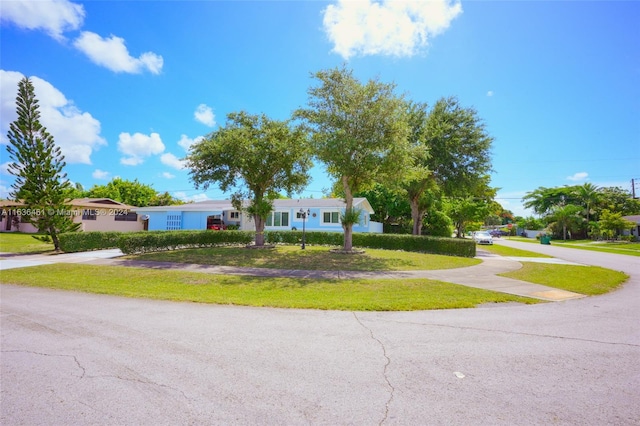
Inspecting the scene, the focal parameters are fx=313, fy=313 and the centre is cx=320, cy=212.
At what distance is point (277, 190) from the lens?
2122 centimetres

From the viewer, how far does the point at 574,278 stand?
38.3 feet

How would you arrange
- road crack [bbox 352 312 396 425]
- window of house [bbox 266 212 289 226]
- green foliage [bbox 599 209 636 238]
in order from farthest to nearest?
green foliage [bbox 599 209 636 238] → window of house [bbox 266 212 289 226] → road crack [bbox 352 312 396 425]

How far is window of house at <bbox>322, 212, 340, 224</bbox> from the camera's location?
31000 millimetres

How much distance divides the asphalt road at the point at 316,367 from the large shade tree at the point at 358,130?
10.2 m

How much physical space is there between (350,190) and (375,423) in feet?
50.2

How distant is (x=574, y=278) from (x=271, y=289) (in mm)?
11191

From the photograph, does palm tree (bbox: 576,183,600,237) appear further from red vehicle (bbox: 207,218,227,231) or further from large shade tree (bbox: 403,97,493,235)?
red vehicle (bbox: 207,218,227,231)

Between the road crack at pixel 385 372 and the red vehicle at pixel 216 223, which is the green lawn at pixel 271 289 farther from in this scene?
the red vehicle at pixel 216 223

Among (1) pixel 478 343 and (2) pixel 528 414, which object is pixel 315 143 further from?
(2) pixel 528 414

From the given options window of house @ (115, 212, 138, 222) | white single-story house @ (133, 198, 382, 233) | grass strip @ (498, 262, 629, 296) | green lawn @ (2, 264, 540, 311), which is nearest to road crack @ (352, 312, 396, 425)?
green lawn @ (2, 264, 540, 311)

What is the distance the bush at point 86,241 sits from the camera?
60.6ft

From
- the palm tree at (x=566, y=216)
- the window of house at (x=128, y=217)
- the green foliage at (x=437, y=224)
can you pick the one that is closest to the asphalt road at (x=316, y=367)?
the green foliage at (x=437, y=224)

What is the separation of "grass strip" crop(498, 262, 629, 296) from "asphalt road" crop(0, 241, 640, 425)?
12.4ft

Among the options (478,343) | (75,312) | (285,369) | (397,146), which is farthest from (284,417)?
(397,146)
